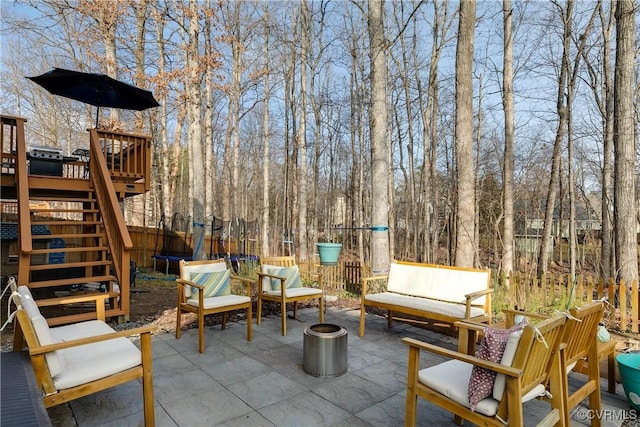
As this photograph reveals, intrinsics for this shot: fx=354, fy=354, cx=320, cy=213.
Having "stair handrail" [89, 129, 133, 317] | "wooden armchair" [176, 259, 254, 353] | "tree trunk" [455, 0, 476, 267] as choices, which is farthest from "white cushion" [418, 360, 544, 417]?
"stair handrail" [89, 129, 133, 317]

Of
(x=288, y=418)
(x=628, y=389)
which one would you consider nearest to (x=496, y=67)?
(x=628, y=389)

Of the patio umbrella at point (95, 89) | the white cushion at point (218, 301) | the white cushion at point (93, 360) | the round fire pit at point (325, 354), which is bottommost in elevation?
the round fire pit at point (325, 354)

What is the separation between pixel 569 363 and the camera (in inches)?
88.9

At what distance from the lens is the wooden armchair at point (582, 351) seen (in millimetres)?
2057

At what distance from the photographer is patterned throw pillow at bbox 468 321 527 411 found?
1.79m

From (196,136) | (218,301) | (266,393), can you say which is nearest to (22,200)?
(218,301)

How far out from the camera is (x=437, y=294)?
4.06 metres

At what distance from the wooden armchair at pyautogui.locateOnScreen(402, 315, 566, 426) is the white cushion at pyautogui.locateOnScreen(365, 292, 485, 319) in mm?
1354

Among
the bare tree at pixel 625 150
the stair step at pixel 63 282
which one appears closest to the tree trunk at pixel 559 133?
the bare tree at pixel 625 150

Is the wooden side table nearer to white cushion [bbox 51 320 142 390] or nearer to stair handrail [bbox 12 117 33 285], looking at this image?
white cushion [bbox 51 320 142 390]

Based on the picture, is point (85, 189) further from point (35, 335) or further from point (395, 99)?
point (395, 99)

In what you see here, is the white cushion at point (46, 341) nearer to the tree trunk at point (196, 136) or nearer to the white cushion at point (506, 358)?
the white cushion at point (506, 358)

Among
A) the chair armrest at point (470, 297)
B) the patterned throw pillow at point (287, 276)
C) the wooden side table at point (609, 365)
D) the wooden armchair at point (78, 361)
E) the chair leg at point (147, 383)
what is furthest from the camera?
the patterned throw pillow at point (287, 276)

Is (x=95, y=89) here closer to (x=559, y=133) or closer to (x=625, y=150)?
(x=625, y=150)
